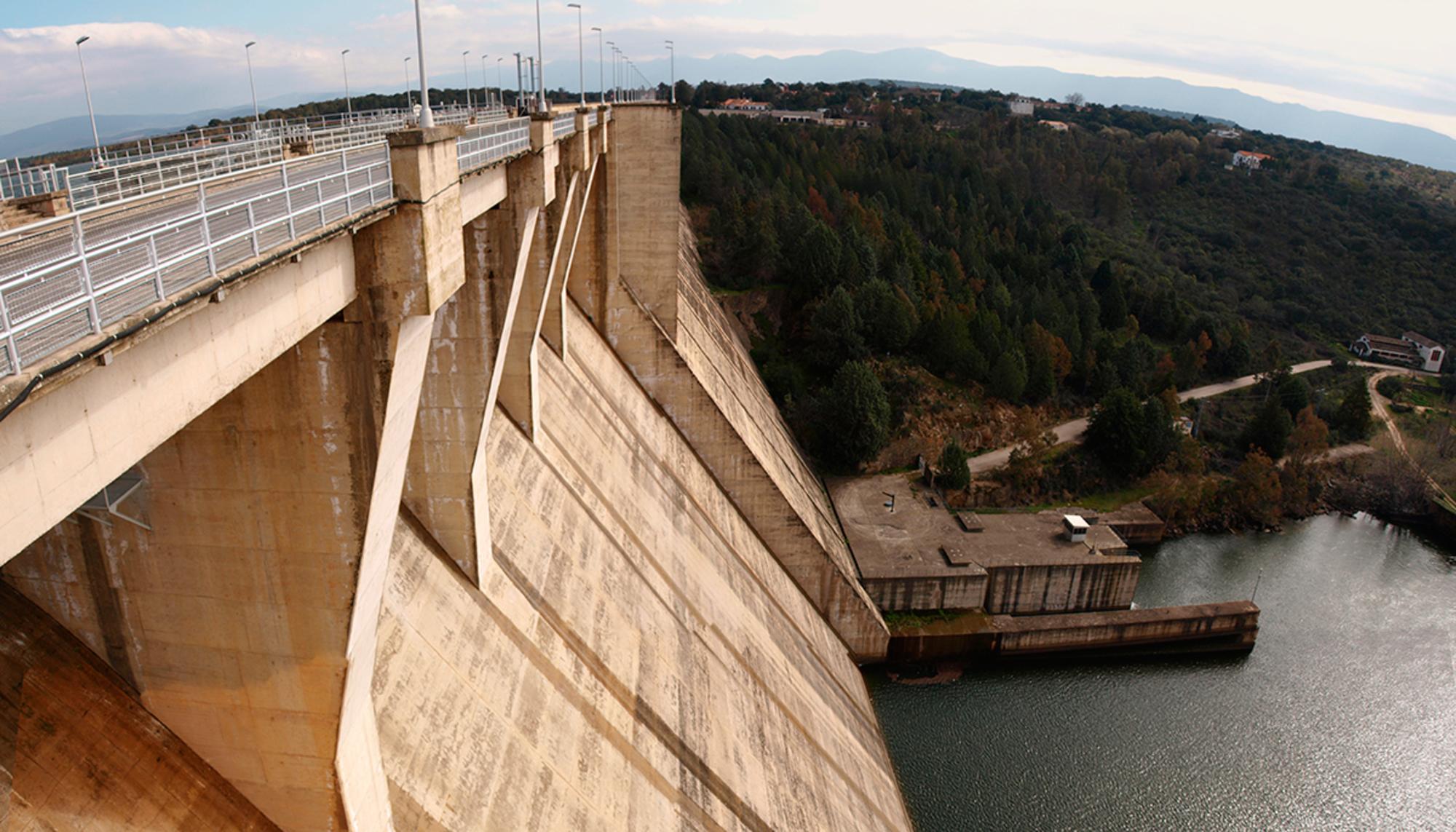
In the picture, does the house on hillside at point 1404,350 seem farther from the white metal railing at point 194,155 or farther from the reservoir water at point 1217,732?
the white metal railing at point 194,155

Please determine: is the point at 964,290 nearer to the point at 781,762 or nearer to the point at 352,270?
the point at 781,762

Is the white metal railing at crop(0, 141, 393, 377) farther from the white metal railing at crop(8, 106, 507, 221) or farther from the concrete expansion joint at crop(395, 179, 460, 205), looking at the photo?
the white metal railing at crop(8, 106, 507, 221)

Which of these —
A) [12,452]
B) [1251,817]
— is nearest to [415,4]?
[12,452]

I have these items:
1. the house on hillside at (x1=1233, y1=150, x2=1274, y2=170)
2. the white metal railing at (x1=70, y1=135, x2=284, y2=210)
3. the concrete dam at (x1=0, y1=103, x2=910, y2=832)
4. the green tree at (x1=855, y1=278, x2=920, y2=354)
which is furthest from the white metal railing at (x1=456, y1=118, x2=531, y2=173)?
the house on hillside at (x1=1233, y1=150, x2=1274, y2=170)

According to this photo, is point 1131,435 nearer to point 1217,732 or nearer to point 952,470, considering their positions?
point 952,470

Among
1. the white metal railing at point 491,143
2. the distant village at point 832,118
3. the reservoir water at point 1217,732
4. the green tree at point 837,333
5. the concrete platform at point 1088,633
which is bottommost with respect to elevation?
the reservoir water at point 1217,732

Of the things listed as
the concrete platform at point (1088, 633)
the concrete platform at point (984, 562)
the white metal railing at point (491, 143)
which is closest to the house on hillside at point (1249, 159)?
the concrete platform at point (1088, 633)
